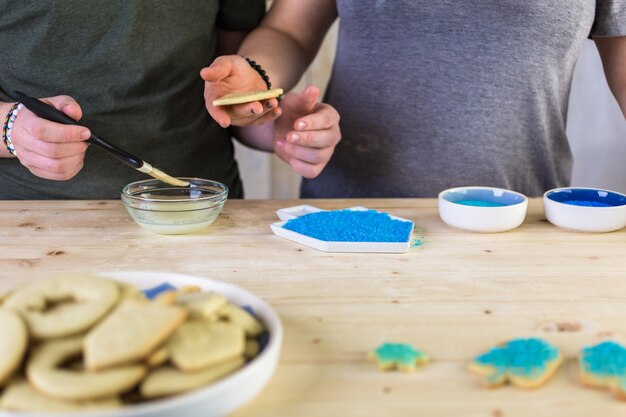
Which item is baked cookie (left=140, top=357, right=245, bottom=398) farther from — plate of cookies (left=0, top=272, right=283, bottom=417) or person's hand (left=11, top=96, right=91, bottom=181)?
person's hand (left=11, top=96, right=91, bottom=181)

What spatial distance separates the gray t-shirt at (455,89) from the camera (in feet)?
3.99

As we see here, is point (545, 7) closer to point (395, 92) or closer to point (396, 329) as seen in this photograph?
point (395, 92)

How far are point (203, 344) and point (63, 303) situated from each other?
0.15m

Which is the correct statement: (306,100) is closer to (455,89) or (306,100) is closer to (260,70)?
(260,70)

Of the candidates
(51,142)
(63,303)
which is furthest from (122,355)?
(51,142)

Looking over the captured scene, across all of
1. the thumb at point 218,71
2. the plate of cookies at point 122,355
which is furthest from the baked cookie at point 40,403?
the thumb at point 218,71

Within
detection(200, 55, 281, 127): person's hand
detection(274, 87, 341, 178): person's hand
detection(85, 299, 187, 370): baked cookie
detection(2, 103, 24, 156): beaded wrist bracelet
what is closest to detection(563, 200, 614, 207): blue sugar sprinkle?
detection(274, 87, 341, 178): person's hand

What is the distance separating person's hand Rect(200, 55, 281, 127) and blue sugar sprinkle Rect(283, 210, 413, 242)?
0.66 feet

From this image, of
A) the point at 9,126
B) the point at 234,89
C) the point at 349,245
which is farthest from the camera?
the point at 234,89

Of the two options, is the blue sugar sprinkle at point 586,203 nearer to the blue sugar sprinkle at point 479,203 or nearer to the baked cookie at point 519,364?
the blue sugar sprinkle at point 479,203

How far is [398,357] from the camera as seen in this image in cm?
57

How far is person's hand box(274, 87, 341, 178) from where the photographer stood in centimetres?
103

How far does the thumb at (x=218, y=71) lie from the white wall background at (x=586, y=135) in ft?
3.95

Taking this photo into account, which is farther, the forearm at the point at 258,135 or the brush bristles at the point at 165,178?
the forearm at the point at 258,135
